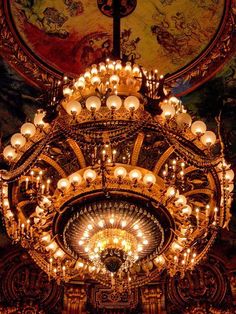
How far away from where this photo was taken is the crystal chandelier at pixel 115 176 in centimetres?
731

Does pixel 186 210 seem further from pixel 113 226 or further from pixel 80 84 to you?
pixel 80 84

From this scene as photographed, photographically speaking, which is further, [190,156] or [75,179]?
[75,179]

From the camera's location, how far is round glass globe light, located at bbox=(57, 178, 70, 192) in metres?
7.70

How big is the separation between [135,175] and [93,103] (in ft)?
3.15

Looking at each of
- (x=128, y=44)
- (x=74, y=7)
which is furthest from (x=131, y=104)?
(x=128, y=44)

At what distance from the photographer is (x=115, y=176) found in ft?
25.1

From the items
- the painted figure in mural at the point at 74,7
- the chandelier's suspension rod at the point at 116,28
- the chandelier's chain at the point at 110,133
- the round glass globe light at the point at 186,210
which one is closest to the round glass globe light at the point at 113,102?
the chandelier's chain at the point at 110,133

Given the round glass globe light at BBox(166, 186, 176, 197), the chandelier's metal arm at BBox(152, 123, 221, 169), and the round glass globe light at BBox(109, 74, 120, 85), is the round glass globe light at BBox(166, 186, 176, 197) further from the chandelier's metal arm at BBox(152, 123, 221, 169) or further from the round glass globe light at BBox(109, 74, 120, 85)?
the round glass globe light at BBox(109, 74, 120, 85)

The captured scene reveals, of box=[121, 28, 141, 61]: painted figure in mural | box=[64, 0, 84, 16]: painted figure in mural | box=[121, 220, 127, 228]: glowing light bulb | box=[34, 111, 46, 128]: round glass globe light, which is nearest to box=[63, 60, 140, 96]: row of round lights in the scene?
box=[34, 111, 46, 128]: round glass globe light

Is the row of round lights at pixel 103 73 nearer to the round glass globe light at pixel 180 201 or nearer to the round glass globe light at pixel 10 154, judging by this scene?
the round glass globe light at pixel 10 154

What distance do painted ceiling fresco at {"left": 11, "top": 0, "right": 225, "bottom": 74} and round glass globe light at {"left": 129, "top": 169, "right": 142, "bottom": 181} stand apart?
223 cm

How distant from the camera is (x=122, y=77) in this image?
7723mm

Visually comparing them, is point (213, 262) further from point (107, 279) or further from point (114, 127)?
point (114, 127)

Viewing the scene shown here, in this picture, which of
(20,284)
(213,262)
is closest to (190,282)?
(213,262)
